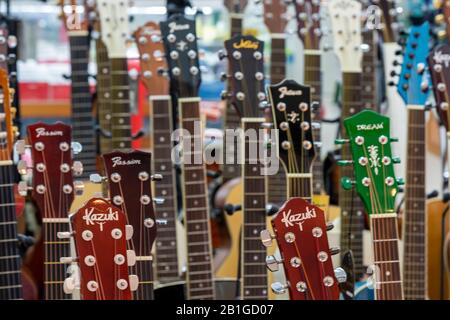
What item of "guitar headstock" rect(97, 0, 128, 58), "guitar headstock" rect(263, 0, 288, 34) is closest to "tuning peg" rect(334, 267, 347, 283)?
"guitar headstock" rect(97, 0, 128, 58)

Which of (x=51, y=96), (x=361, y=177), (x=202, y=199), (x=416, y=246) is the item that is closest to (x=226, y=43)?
(x=202, y=199)

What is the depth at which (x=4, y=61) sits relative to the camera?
3.50 metres

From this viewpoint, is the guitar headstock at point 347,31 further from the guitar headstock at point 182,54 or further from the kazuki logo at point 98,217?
the kazuki logo at point 98,217

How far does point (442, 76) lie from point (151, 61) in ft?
3.47

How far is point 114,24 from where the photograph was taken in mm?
4039

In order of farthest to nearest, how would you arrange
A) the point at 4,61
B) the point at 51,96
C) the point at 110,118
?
the point at 51,96 → the point at 110,118 → the point at 4,61

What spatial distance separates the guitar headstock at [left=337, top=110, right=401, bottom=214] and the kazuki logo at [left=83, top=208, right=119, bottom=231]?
0.72 meters

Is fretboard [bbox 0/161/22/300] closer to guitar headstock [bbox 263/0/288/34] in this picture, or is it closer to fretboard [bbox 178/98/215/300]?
fretboard [bbox 178/98/215/300]

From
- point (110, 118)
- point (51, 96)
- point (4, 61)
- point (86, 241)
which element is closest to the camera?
point (86, 241)

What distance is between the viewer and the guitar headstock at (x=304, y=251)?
279cm

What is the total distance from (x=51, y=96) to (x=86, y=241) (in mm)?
3642

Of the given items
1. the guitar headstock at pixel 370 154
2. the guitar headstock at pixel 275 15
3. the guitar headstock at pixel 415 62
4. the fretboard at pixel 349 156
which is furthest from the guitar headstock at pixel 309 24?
the guitar headstock at pixel 370 154
